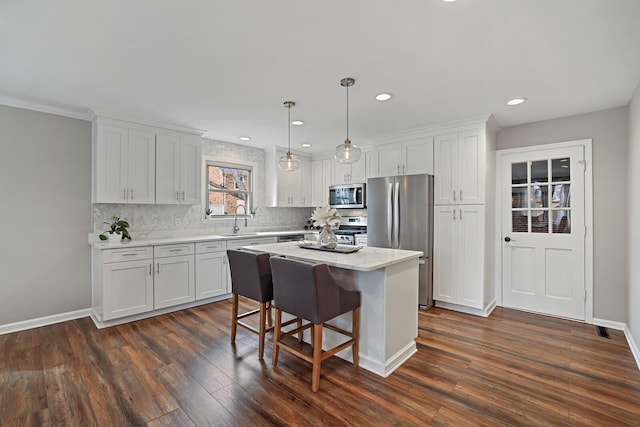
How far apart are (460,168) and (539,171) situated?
98 centimetres

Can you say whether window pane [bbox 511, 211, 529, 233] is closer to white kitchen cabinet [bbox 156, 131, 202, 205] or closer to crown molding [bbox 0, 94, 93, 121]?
white kitchen cabinet [bbox 156, 131, 202, 205]

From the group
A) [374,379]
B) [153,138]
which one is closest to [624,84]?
[374,379]

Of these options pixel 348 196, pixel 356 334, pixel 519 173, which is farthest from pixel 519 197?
pixel 356 334

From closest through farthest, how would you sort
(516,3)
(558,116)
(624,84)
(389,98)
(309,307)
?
(516,3) → (309,307) → (624,84) → (389,98) → (558,116)

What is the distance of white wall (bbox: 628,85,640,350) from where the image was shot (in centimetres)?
271

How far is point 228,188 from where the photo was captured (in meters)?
5.20

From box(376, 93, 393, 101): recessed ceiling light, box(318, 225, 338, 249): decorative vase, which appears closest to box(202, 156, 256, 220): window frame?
box(318, 225, 338, 249): decorative vase

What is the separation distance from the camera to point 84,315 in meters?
3.71

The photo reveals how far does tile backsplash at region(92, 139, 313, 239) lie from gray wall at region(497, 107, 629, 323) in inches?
178

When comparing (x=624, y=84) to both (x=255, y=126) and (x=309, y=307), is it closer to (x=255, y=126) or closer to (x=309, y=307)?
(x=309, y=307)

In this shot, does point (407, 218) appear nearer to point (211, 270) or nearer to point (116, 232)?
point (211, 270)

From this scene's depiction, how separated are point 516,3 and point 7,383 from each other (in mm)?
4209

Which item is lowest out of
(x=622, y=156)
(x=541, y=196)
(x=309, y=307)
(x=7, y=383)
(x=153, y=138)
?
(x=7, y=383)

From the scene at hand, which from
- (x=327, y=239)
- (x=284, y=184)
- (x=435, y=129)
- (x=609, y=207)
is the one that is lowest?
(x=327, y=239)
